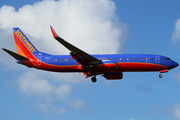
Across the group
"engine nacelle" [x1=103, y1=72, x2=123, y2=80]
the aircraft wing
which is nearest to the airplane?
the aircraft wing

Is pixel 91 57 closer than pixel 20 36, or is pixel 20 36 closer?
pixel 91 57

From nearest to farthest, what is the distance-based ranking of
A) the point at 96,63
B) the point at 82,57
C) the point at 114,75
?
1. the point at 82,57
2. the point at 96,63
3. the point at 114,75

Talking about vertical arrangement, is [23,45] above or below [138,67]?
above

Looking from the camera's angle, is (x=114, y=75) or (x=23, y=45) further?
(x=23, y=45)

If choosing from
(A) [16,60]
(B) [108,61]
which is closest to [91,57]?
(B) [108,61]

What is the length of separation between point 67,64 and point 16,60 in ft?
35.0

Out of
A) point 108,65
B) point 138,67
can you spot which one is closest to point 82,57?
point 108,65

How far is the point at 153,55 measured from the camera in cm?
5672

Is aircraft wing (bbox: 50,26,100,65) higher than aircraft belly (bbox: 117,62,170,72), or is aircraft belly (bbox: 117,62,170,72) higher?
aircraft wing (bbox: 50,26,100,65)

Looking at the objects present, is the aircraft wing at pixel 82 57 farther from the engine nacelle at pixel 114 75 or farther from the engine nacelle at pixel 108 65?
the engine nacelle at pixel 114 75

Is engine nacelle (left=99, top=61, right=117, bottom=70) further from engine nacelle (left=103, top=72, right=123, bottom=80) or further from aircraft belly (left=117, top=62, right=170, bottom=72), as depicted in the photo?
engine nacelle (left=103, top=72, right=123, bottom=80)

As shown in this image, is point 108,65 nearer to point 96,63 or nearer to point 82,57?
point 96,63

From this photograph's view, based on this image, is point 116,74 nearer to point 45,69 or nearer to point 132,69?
point 132,69

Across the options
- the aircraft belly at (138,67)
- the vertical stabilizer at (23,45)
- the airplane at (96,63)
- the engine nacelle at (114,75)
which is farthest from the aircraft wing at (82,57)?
the vertical stabilizer at (23,45)
